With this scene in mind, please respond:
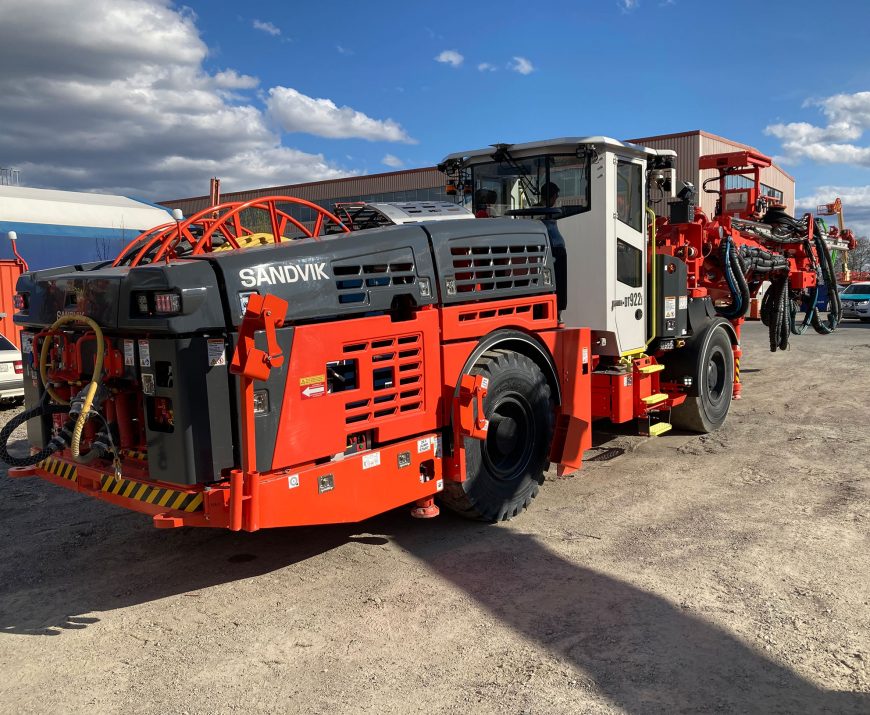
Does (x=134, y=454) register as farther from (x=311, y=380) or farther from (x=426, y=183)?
(x=426, y=183)

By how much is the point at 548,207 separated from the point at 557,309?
3.42 feet

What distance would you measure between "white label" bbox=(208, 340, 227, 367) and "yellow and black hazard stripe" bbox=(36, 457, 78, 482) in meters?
1.36

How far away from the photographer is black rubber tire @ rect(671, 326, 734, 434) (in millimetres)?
7941

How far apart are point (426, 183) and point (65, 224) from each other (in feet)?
67.3


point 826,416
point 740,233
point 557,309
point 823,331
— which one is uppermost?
point 740,233

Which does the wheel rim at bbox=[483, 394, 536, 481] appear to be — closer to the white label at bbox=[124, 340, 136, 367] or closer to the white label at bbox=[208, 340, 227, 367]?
the white label at bbox=[208, 340, 227, 367]

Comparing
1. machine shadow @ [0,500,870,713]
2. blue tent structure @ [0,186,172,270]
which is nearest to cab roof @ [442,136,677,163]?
machine shadow @ [0,500,870,713]

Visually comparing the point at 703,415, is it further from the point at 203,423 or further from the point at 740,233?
the point at 203,423

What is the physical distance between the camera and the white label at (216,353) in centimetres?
386

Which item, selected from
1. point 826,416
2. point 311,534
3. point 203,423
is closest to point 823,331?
point 826,416

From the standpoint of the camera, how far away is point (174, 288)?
12.2 ft

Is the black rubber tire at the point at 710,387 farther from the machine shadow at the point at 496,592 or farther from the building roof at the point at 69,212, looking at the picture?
the building roof at the point at 69,212

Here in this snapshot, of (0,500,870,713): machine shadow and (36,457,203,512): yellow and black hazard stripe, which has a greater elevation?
(36,457,203,512): yellow and black hazard stripe

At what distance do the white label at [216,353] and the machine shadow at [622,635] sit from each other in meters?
1.87
